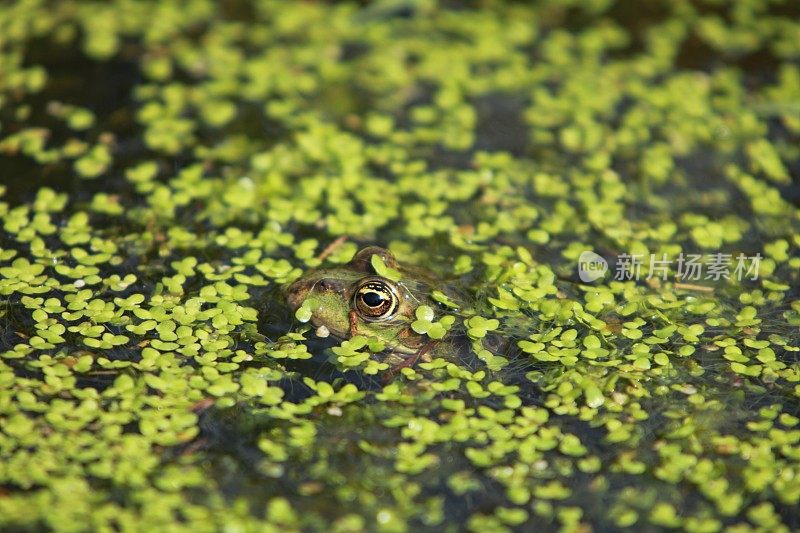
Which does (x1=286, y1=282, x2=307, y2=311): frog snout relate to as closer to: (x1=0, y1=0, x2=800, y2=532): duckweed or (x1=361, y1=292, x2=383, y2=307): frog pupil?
(x1=0, y1=0, x2=800, y2=532): duckweed

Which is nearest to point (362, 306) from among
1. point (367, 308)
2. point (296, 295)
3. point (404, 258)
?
point (367, 308)

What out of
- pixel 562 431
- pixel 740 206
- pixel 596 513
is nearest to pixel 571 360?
pixel 562 431

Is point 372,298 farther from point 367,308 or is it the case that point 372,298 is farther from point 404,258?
point 404,258

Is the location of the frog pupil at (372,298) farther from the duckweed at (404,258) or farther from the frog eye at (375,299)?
the duckweed at (404,258)

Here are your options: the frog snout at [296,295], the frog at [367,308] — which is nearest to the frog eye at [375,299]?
the frog at [367,308]

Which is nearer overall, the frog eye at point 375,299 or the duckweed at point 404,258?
the duckweed at point 404,258

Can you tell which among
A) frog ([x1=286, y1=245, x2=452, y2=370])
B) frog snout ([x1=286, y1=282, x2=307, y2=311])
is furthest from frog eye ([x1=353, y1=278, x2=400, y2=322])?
frog snout ([x1=286, y1=282, x2=307, y2=311])
